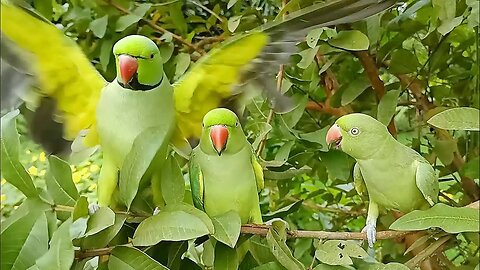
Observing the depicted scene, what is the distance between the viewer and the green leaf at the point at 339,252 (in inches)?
16.3

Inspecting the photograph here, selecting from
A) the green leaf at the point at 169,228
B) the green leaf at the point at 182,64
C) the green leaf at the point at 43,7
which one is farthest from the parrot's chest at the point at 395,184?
the green leaf at the point at 43,7

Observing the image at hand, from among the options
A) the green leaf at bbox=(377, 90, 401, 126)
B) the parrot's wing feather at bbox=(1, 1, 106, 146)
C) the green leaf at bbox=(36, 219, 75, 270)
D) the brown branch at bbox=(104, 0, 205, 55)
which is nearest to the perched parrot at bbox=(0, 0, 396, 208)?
the parrot's wing feather at bbox=(1, 1, 106, 146)

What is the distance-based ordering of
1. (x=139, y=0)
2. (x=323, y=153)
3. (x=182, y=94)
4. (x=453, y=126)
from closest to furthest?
1. (x=453, y=126)
2. (x=182, y=94)
3. (x=323, y=153)
4. (x=139, y=0)

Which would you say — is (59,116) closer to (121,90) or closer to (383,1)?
(121,90)

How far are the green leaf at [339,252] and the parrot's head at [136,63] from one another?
0.64 feet

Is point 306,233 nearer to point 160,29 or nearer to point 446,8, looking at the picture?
point 446,8

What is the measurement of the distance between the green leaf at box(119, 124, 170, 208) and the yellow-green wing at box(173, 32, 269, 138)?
0.25ft

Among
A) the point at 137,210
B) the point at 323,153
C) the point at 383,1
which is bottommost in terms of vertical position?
the point at 323,153

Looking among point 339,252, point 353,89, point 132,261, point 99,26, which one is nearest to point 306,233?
point 339,252

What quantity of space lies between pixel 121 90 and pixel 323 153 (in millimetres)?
328

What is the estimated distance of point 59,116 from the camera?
0.53m

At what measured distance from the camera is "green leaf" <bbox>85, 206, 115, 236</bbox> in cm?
40

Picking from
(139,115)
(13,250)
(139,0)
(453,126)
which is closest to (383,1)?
(453,126)

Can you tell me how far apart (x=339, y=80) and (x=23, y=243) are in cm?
59
